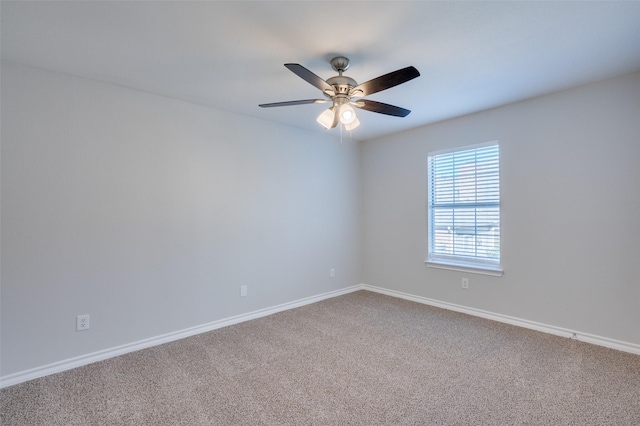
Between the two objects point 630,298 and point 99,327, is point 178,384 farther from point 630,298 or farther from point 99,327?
point 630,298

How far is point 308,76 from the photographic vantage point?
73.1 inches

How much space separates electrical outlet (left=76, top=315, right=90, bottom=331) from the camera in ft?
8.05

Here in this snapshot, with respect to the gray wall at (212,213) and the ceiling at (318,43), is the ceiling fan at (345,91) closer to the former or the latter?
the ceiling at (318,43)

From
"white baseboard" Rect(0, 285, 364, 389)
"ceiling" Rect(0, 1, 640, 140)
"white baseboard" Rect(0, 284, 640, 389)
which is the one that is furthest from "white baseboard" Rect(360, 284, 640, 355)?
"ceiling" Rect(0, 1, 640, 140)

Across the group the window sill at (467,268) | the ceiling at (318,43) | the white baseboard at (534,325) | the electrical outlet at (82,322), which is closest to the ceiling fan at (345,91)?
the ceiling at (318,43)

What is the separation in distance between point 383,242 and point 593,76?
111 inches

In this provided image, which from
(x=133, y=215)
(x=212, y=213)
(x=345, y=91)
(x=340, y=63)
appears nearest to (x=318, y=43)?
(x=340, y=63)

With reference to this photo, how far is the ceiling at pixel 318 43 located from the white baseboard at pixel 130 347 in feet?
7.35

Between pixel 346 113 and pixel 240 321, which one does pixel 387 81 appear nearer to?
pixel 346 113

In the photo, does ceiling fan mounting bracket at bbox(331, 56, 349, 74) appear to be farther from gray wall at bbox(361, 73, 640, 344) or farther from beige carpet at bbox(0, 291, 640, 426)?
beige carpet at bbox(0, 291, 640, 426)

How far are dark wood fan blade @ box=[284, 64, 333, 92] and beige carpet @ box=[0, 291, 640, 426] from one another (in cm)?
201

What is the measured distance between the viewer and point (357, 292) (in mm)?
4562

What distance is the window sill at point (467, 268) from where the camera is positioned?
333 centimetres

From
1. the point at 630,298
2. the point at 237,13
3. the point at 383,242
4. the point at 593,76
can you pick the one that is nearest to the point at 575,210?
the point at 630,298
